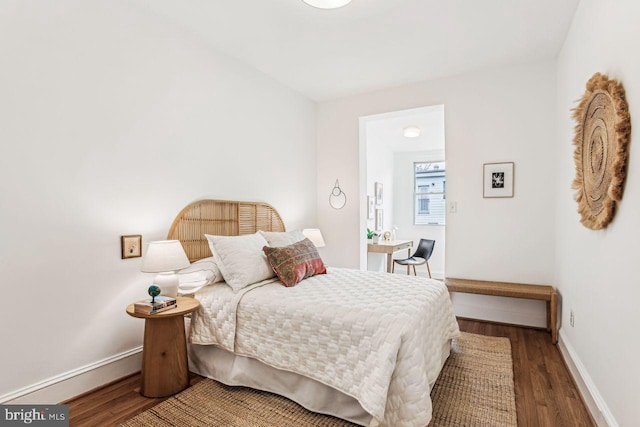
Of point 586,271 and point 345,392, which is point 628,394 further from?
point 345,392

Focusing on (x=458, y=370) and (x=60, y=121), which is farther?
(x=458, y=370)

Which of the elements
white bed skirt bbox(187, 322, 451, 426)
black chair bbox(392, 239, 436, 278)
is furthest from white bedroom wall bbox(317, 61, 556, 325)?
black chair bbox(392, 239, 436, 278)

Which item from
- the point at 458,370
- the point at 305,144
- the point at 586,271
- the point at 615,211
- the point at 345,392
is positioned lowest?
the point at 458,370

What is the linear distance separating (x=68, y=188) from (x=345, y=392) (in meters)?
2.01

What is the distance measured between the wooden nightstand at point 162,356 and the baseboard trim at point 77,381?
31 cm

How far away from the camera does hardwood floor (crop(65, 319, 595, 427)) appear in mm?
1894

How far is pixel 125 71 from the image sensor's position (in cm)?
238

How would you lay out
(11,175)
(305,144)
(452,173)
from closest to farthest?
(11,175)
(452,173)
(305,144)

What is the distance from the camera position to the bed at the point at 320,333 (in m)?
1.69

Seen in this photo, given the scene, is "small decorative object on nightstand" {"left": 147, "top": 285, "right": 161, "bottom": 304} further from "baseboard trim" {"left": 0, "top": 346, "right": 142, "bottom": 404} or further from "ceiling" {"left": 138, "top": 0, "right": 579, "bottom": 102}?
"ceiling" {"left": 138, "top": 0, "right": 579, "bottom": 102}

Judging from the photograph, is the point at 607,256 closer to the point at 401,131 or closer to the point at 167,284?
the point at 167,284

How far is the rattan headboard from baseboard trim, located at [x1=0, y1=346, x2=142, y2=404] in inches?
32.9

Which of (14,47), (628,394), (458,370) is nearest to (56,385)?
(14,47)

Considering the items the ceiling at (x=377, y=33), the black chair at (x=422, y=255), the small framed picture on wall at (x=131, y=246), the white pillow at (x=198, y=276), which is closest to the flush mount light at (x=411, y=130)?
the ceiling at (x=377, y=33)
